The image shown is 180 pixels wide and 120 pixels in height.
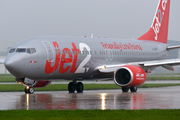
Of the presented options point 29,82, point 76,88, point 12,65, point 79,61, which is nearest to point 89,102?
point 12,65

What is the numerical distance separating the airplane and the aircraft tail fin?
1.66 m

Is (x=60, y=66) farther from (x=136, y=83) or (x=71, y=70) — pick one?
(x=136, y=83)

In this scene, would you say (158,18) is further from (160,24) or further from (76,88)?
(76,88)

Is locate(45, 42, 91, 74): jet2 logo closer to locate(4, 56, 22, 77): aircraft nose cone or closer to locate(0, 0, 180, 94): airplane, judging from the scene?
locate(0, 0, 180, 94): airplane

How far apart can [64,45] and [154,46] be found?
13028 millimetres
